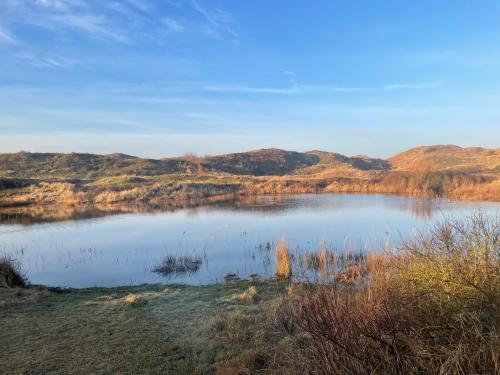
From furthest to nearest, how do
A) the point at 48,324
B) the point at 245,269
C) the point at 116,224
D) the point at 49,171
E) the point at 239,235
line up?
the point at 49,171 → the point at 116,224 → the point at 239,235 → the point at 245,269 → the point at 48,324

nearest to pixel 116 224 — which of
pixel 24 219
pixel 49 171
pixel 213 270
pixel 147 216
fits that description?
pixel 147 216

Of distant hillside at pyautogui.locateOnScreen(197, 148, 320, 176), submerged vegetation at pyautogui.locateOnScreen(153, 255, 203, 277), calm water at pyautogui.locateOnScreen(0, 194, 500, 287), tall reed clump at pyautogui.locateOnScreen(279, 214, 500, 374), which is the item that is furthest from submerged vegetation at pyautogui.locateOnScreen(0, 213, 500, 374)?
distant hillside at pyautogui.locateOnScreen(197, 148, 320, 176)

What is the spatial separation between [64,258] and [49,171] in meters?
71.0

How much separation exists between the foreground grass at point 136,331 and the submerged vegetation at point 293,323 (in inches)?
0.8

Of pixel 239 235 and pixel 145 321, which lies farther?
pixel 239 235

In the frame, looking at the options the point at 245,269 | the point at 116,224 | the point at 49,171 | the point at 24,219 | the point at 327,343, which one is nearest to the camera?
the point at 327,343

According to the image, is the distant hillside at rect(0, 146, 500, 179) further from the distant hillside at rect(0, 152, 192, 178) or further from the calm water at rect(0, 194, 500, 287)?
the calm water at rect(0, 194, 500, 287)

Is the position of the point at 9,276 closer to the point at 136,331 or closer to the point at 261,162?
the point at 136,331

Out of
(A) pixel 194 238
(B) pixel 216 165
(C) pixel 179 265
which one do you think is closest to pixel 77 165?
(B) pixel 216 165

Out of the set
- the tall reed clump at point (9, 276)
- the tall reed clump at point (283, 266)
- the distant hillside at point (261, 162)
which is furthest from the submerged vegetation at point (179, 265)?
the distant hillside at point (261, 162)

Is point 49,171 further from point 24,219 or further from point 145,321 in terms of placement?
point 145,321

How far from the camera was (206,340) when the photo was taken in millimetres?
5934

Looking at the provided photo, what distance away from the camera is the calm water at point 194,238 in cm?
1258

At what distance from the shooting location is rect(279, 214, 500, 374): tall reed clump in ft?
9.61
